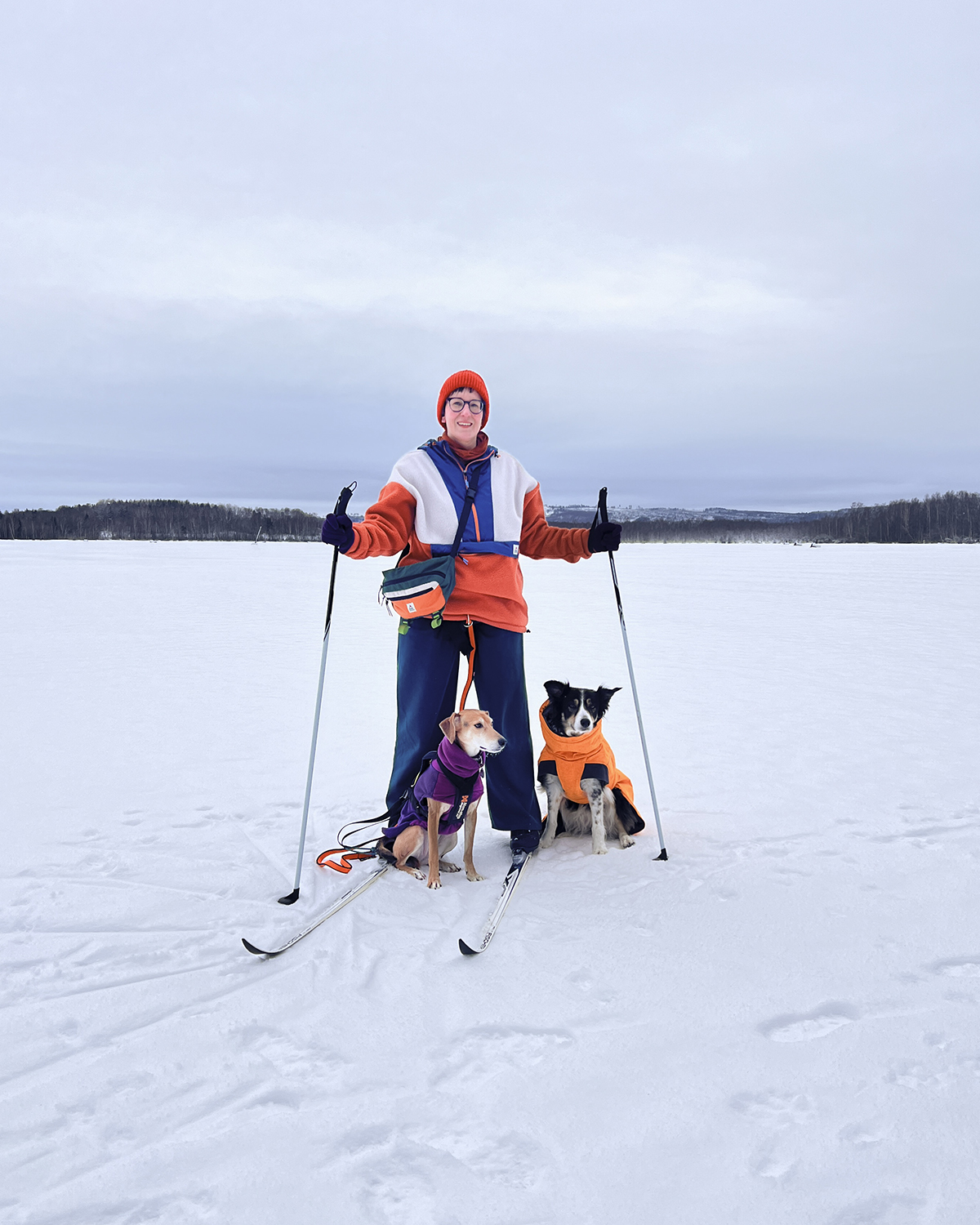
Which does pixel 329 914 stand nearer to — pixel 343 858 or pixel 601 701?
pixel 343 858

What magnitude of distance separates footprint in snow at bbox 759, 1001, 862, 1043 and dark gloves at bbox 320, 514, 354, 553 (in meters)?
2.27

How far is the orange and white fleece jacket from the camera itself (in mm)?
3389

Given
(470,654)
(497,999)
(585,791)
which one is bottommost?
(497,999)

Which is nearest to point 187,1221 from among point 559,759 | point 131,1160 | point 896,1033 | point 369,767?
point 131,1160

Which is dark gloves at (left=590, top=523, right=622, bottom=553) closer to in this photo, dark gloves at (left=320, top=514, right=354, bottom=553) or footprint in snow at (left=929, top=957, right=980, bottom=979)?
dark gloves at (left=320, top=514, right=354, bottom=553)

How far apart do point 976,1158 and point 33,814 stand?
4.39 meters

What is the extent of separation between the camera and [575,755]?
356 centimetres

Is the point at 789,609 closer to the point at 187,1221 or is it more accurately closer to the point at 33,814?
the point at 33,814

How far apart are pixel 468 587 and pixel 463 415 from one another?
822mm

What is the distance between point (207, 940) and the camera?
2.76 meters

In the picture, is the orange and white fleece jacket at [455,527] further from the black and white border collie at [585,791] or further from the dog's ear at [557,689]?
the black and white border collie at [585,791]

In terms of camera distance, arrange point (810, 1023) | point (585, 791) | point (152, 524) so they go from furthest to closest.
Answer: point (152, 524) < point (585, 791) < point (810, 1023)

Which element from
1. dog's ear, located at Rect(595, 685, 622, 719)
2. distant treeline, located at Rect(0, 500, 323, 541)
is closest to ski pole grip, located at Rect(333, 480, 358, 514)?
dog's ear, located at Rect(595, 685, 622, 719)

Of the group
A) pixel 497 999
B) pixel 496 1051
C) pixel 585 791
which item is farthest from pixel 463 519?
pixel 496 1051
